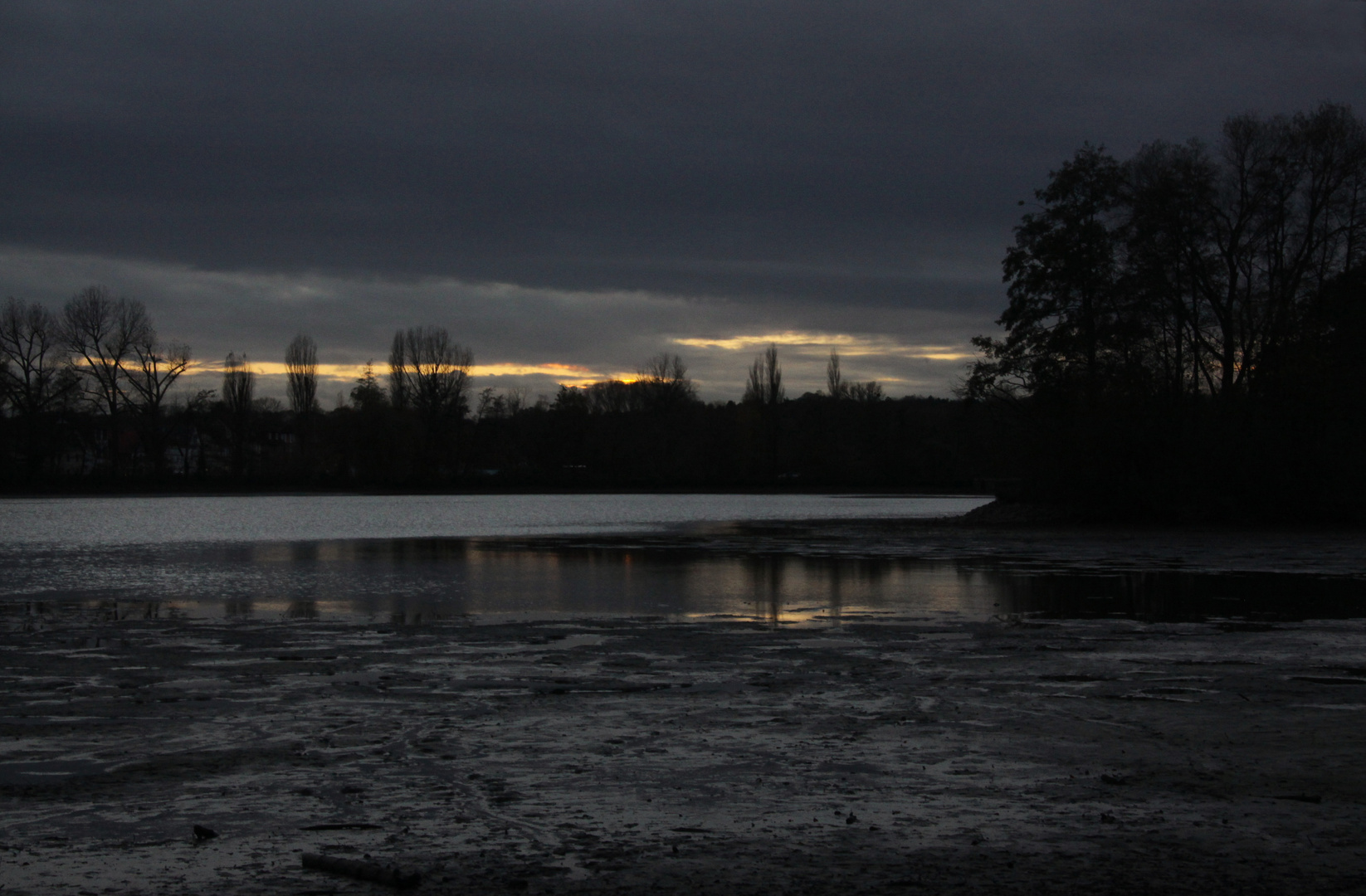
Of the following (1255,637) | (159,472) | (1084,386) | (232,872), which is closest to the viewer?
(232,872)

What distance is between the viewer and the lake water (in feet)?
55.7

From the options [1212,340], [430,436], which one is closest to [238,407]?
[430,436]

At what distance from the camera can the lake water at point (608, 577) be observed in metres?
17.0

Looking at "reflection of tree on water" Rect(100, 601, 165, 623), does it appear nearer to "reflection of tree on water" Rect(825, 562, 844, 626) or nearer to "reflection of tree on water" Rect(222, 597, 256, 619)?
"reflection of tree on water" Rect(222, 597, 256, 619)

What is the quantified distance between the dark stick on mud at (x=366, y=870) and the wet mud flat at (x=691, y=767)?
49 millimetres

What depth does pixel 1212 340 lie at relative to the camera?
47.0 metres

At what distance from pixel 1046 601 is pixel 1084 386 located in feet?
98.7

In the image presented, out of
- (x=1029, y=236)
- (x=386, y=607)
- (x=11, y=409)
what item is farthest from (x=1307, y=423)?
(x=11, y=409)

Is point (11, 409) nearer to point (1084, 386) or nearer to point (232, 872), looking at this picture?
point (1084, 386)

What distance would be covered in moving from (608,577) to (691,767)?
15447mm

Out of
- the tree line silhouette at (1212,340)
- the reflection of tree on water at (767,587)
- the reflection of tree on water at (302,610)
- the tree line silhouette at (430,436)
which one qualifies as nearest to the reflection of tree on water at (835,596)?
the reflection of tree on water at (767,587)

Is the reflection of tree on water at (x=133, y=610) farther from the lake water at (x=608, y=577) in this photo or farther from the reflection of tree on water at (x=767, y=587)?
the reflection of tree on water at (x=767, y=587)

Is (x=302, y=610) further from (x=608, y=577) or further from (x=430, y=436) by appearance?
(x=430, y=436)

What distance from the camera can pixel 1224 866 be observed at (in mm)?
5504
